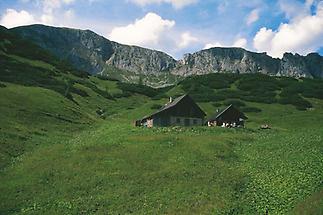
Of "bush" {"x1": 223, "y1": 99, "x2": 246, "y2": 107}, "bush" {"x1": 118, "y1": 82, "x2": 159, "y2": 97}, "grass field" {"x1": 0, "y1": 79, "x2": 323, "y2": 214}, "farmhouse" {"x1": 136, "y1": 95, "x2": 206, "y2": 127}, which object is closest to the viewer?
"grass field" {"x1": 0, "y1": 79, "x2": 323, "y2": 214}

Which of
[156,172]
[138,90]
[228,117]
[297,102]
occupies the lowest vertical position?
[156,172]

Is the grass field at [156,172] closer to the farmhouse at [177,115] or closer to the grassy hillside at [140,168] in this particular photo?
the grassy hillside at [140,168]

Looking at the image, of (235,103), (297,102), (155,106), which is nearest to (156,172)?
(155,106)

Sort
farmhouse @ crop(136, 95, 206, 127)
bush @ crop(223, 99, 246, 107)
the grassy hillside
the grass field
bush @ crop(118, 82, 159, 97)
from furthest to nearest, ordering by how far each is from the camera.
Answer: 1. bush @ crop(118, 82, 159, 97)
2. bush @ crop(223, 99, 246, 107)
3. farmhouse @ crop(136, 95, 206, 127)
4. the grassy hillside
5. the grass field

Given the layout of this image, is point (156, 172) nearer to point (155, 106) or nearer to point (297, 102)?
point (155, 106)

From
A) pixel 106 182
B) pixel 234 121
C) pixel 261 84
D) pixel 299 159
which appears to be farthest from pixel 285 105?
pixel 106 182

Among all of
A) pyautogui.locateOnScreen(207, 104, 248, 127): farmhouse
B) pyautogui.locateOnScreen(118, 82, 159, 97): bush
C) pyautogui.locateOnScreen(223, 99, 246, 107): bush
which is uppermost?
pyautogui.locateOnScreen(118, 82, 159, 97): bush

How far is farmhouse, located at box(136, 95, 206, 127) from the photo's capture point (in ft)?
293

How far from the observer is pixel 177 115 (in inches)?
3538

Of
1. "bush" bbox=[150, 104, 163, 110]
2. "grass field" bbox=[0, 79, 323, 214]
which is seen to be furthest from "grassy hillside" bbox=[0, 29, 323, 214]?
"bush" bbox=[150, 104, 163, 110]

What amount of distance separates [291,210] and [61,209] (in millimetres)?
16634

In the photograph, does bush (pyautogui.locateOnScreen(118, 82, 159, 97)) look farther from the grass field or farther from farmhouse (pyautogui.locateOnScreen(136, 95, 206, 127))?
the grass field

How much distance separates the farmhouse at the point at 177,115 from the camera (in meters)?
89.2

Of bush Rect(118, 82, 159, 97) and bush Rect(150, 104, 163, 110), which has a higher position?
bush Rect(118, 82, 159, 97)
